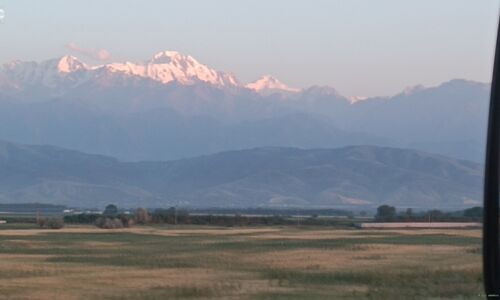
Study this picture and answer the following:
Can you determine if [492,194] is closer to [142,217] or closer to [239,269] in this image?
[239,269]

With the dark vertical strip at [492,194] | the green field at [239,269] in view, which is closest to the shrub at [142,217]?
the green field at [239,269]

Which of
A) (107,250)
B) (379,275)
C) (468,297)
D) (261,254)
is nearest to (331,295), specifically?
(468,297)

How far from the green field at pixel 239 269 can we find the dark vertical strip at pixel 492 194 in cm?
2739

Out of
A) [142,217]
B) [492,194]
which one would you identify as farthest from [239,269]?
[142,217]

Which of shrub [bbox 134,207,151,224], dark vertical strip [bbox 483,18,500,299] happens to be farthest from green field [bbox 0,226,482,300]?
shrub [bbox 134,207,151,224]

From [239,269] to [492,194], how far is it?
41.5 metres

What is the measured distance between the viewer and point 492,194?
3426 mm

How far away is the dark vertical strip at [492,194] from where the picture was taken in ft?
11.1

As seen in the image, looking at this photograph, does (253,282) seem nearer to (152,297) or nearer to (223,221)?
(152,297)

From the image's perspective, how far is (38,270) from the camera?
139 ft

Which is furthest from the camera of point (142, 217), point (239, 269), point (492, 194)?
point (142, 217)

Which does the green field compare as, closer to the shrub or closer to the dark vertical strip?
the dark vertical strip

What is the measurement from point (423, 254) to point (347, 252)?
3.80m

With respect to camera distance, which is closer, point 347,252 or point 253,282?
point 253,282
